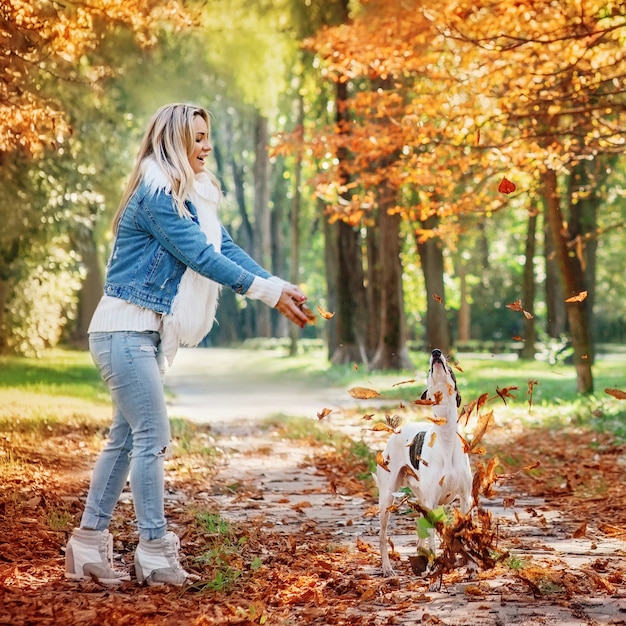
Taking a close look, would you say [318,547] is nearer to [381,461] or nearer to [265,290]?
[381,461]

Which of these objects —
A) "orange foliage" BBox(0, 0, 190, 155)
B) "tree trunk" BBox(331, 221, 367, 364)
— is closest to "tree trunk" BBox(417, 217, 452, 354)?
"tree trunk" BBox(331, 221, 367, 364)

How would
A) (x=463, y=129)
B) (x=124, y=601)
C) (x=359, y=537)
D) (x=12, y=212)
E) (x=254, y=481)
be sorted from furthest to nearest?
(x=12, y=212)
(x=463, y=129)
(x=254, y=481)
(x=359, y=537)
(x=124, y=601)

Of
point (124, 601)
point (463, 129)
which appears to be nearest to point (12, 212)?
point (463, 129)

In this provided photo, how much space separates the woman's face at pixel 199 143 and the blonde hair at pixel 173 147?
0.10 feet

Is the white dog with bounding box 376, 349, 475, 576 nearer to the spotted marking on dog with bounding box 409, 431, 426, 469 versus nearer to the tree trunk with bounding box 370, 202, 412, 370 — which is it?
the spotted marking on dog with bounding box 409, 431, 426, 469

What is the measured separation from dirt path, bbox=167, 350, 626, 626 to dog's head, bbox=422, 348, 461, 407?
39.7 inches

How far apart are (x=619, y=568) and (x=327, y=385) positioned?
17.4 m

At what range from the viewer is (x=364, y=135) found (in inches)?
593

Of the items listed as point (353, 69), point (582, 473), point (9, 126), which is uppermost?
point (353, 69)

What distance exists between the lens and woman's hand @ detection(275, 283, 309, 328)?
539 centimetres

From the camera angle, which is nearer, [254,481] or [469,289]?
[254,481]

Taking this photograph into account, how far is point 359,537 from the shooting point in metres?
7.11

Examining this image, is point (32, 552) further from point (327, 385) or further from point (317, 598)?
point (327, 385)

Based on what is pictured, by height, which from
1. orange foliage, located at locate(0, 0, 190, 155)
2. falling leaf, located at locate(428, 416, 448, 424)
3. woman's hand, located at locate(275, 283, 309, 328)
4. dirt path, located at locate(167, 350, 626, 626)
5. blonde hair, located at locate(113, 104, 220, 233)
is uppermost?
orange foliage, located at locate(0, 0, 190, 155)
